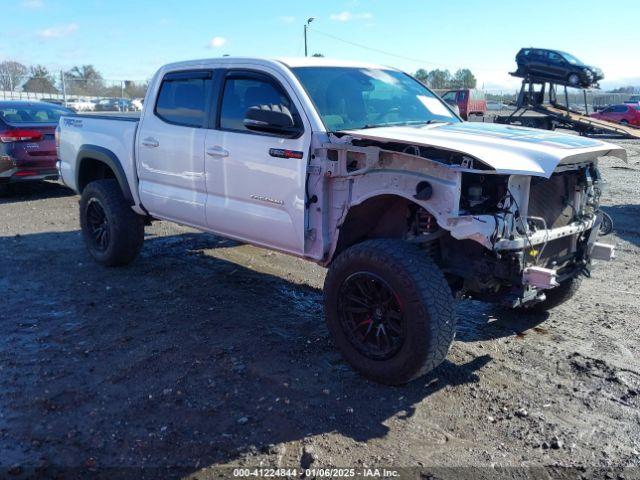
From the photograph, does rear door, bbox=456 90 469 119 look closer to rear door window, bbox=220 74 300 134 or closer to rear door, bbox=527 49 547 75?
rear door, bbox=527 49 547 75

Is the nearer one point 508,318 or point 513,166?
point 513,166

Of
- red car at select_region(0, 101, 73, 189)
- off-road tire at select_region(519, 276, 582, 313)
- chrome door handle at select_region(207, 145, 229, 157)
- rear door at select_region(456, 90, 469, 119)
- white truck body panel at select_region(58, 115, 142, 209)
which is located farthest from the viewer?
rear door at select_region(456, 90, 469, 119)

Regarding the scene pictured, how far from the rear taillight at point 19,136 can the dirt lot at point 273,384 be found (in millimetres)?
4766

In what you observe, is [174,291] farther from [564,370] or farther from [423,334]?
[564,370]

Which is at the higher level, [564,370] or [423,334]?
[423,334]

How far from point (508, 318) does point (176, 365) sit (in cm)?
275

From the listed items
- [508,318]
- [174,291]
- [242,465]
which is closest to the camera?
[242,465]

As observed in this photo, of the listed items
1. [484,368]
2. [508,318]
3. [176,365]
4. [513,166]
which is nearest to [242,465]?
[176,365]

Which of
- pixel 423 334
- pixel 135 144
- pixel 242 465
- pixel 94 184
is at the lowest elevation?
pixel 242 465

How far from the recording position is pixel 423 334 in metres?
3.50

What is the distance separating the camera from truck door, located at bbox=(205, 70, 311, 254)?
4301 mm

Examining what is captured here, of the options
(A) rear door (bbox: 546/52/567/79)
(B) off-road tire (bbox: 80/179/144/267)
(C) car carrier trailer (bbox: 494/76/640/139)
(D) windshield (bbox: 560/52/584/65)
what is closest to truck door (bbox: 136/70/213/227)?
(B) off-road tire (bbox: 80/179/144/267)

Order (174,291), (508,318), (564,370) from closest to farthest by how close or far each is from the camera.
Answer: (564,370)
(508,318)
(174,291)

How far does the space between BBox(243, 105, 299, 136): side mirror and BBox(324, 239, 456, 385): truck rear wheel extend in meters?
1.03
